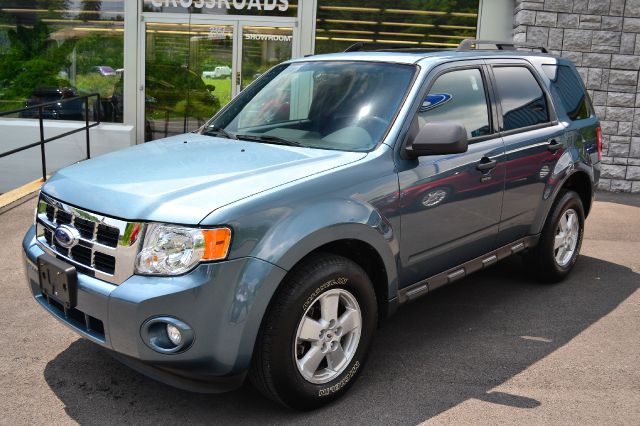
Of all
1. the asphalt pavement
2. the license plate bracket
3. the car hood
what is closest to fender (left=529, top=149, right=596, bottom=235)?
the asphalt pavement

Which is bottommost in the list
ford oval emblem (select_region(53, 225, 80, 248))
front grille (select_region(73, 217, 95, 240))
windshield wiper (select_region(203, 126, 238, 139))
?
ford oval emblem (select_region(53, 225, 80, 248))

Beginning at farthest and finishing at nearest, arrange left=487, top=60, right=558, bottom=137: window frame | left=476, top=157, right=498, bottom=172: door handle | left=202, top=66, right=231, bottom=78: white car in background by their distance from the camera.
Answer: left=202, top=66, right=231, bottom=78: white car in background < left=487, top=60, right=558, bottom=137: window frame < left=476, top=157, right=498, bottom=172: door handle

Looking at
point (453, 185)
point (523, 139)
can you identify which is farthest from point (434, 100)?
point (523, 139)

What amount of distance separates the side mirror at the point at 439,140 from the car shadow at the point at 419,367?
1287mm

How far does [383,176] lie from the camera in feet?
12.2

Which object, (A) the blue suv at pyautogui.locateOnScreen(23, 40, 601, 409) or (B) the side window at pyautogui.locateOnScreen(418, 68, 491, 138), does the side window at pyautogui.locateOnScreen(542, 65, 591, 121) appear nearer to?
(A) the blue suv at pyautogui.locateOnScreen(23, 40, 601, 409)

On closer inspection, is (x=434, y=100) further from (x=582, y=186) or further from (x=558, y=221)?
(x=582, y=186)

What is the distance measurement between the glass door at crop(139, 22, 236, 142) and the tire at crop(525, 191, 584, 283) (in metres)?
7.48

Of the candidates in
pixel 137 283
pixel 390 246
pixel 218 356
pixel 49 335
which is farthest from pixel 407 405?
pixel 49 335

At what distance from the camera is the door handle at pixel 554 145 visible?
16.9ft

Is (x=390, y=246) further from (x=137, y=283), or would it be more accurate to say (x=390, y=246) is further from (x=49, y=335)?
(x=49, y=335)

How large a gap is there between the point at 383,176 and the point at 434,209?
0.49 meters

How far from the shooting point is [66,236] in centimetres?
337

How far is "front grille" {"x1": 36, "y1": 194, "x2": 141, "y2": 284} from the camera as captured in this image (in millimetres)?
3076
